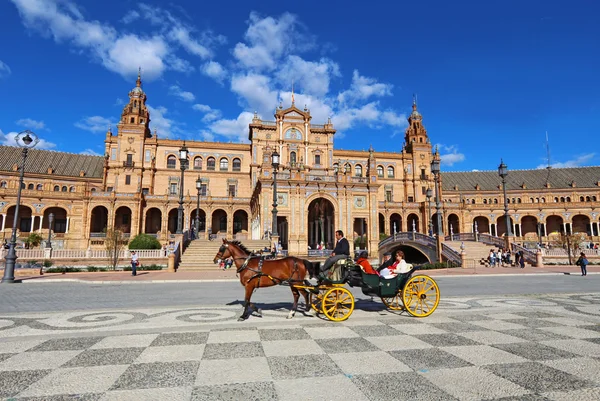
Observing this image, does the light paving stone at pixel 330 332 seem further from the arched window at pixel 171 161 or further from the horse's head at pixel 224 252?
the arched window at pixel 171 161

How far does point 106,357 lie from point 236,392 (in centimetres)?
229

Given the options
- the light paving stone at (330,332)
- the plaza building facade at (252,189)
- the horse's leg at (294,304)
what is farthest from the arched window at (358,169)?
the light paving stone at (330,332)

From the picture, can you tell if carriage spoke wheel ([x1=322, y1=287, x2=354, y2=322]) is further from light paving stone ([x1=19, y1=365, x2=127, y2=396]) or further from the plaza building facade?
the plaza building facade

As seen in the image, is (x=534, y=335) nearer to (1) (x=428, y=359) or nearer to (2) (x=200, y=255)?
(1) (x=428, y=359)

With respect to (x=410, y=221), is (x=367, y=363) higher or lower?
lower

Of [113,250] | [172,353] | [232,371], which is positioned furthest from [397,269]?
[113,250]

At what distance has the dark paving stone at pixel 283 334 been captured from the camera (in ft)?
18.1

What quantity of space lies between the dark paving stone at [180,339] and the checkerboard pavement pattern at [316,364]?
0.11 ft

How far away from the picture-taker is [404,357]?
4488 mm

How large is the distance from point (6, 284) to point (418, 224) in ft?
182

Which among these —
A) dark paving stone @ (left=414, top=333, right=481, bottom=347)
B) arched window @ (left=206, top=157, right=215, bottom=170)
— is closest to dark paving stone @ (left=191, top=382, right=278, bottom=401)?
dark paving stone @ (left=414, top=333, right=481, bottom=347)

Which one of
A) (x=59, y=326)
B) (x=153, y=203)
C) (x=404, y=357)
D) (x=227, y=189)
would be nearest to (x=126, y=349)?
(x=59, y=326)

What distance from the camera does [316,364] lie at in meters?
4.23

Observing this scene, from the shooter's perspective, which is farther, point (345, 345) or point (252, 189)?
point (252, 189)
